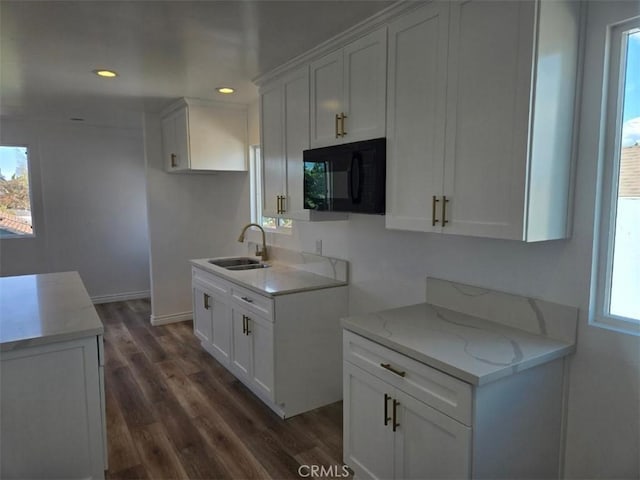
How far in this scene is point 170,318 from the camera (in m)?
4.85

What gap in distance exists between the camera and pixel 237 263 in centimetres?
411

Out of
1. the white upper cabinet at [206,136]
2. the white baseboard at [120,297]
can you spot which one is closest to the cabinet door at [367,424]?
the white upper cabinet at [206,136]

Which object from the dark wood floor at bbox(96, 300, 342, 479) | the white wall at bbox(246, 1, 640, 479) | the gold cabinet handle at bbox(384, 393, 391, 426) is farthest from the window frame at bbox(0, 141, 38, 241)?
the white wall at bbox(246, 1, 640, 479)

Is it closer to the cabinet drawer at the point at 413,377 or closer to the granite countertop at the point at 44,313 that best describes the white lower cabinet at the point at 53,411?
the granite countertop at the point at 44,313

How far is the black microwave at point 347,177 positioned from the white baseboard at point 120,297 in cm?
424

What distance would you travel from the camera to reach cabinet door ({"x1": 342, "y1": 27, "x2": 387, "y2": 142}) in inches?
84.1

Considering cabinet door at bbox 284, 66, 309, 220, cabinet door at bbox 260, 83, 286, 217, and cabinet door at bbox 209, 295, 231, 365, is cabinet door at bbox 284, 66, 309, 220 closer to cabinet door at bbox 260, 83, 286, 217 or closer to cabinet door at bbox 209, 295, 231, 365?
cabinet door at bbox 260, 83, 286, 217

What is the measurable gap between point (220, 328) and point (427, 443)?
2.23 m

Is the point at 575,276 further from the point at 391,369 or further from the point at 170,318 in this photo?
the point at 170,318

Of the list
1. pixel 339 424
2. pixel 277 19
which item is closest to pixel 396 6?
pixel 277 19

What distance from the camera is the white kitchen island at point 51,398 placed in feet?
5.52

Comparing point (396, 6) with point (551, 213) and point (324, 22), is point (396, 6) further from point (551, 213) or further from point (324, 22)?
point (551, 213)

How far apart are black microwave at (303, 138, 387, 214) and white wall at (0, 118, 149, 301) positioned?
3.98 meters

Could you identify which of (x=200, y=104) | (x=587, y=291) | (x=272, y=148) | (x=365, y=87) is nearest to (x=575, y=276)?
(x=587, y=291)
